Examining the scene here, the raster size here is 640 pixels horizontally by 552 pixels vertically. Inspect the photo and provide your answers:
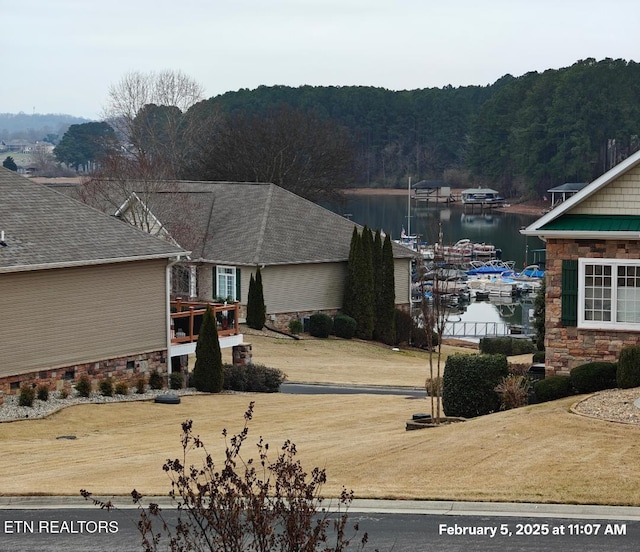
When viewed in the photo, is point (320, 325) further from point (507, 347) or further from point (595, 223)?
point (595, 223)

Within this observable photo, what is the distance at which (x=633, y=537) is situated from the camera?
48.3 ft

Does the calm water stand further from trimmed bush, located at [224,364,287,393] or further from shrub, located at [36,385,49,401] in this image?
shrub, located at [36,385,49,401]

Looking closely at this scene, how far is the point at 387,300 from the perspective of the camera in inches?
2050

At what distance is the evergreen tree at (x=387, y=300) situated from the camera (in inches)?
2041

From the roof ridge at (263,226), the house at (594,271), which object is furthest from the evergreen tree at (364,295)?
the house at (594,271)

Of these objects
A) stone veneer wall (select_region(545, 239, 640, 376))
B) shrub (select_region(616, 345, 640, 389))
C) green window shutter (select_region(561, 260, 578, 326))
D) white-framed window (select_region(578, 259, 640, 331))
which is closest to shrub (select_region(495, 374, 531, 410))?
shrub (select_region(616, 345, 640, 389))

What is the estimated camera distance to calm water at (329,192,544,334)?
83625 mm

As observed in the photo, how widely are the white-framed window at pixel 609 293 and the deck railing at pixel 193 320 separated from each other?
419 inches

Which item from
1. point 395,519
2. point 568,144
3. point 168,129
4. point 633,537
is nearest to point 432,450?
point 395,519

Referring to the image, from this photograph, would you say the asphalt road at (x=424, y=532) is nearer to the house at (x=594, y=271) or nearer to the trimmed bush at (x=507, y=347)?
the house at (x=594, y=271)

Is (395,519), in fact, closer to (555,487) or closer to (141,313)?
(555,487)

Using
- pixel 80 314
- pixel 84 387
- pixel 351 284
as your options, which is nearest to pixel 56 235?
pixel 80 314

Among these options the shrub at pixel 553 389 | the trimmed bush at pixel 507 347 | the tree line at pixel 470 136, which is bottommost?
the trimmed bush at pixel 507 347

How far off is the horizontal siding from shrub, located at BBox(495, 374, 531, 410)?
10866 millimetres
